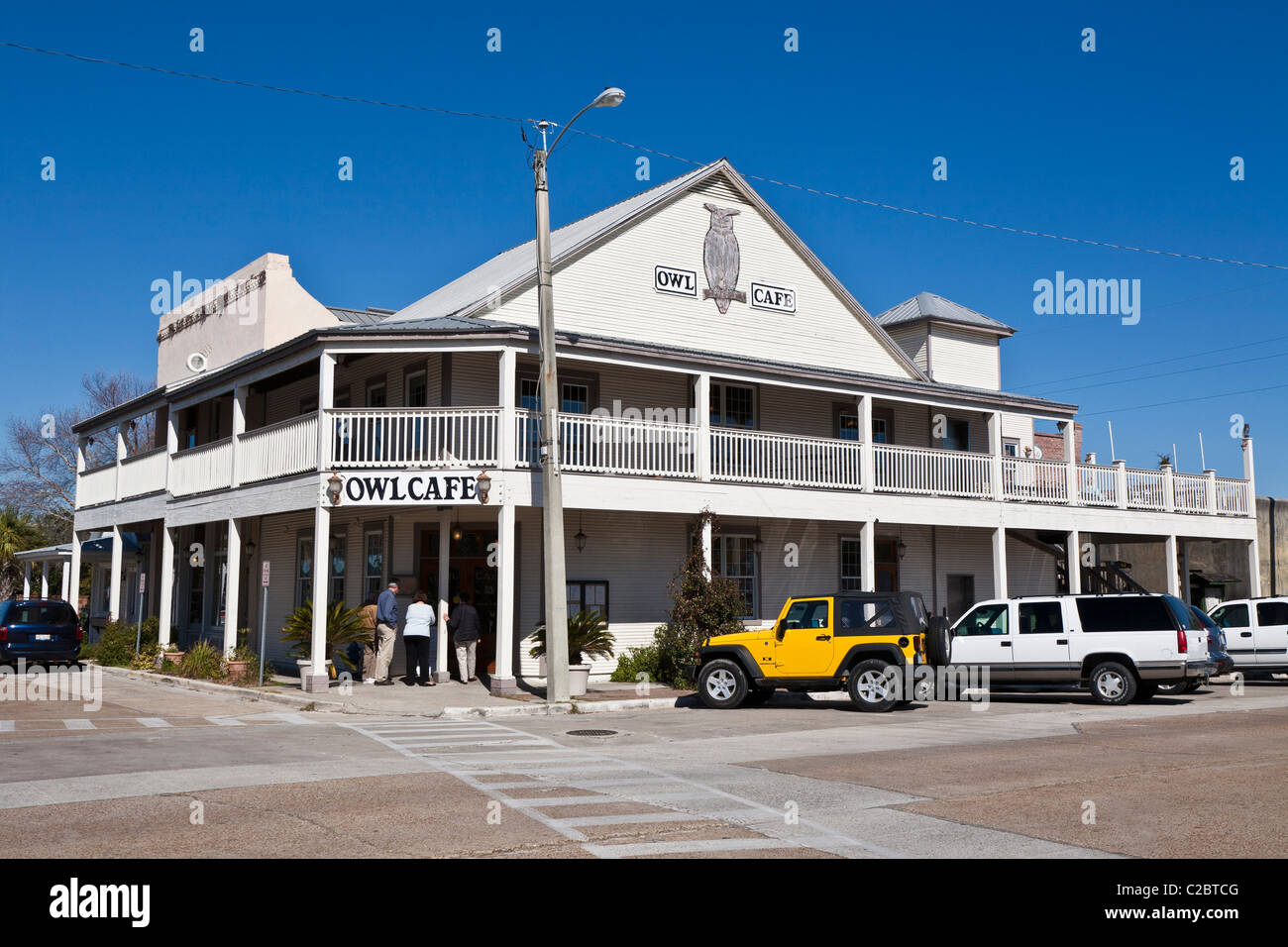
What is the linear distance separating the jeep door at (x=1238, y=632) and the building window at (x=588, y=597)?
497 inches

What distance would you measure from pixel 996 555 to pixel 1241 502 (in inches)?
363

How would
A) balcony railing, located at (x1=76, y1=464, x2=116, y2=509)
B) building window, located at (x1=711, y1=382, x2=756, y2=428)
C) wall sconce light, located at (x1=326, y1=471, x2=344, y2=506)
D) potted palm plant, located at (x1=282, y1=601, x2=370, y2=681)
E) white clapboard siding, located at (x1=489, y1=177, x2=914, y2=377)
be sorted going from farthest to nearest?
balcony railing, located at (x1=76, y1=464, x2=116, y2=509) → building window, located at (x1=711, y1=382, x2=756, y2=428) → white clapboard siding, located at (x1=489, y1=177, x2=914, y2=377) → potted palm plant, located at (x1=282, y1=601, x2=370, y2=681) → wall sconce light, located at (x1=326, y1=471, x2=344, y2=506)

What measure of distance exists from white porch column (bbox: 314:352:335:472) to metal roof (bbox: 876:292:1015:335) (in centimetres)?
1698

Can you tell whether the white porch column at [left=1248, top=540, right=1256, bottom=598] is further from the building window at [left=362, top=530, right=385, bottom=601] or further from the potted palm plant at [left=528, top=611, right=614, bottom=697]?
the building window at [left=362, top=530, right=385, bottom=601]

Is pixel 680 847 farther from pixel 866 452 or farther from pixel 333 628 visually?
pixel 866 452

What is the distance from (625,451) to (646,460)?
17.4 inches

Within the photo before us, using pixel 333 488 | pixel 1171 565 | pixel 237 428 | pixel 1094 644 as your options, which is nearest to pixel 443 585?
pixel 333 488

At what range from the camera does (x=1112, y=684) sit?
19.6 meters

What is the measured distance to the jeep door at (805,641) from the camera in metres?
18.4

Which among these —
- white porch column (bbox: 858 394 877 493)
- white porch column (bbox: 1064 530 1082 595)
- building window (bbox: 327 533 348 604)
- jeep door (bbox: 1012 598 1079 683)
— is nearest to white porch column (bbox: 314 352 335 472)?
building window (bbox: 327 533 348 604)

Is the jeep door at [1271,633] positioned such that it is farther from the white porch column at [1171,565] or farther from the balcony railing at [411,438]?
the balcony railing at [411,438]

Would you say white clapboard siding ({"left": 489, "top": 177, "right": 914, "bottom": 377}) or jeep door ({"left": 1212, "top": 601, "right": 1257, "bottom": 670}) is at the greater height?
white clapboard siding ({"left": 489, "top": 177, "right": 914, "bottom": 377})

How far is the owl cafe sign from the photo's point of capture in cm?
2716

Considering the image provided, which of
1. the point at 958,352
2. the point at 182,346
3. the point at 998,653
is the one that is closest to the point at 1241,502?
the point at 958,352
